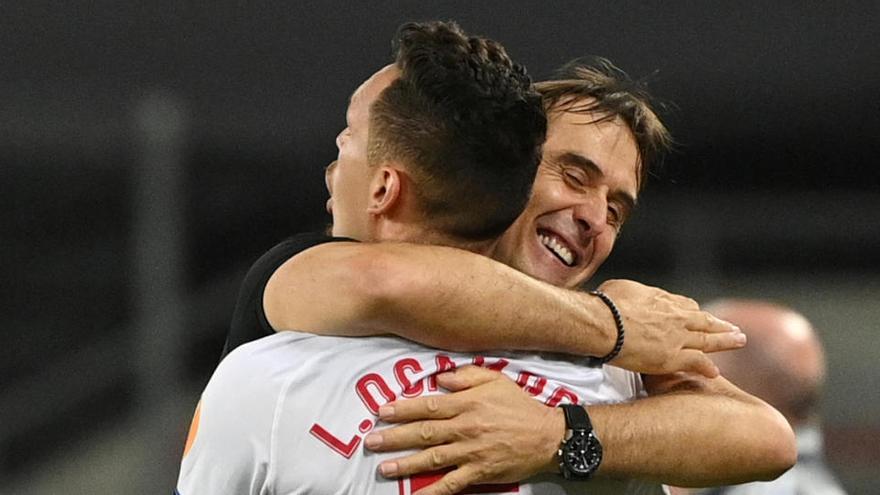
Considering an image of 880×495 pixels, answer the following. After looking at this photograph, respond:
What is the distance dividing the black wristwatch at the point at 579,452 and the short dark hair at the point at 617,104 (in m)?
0.67

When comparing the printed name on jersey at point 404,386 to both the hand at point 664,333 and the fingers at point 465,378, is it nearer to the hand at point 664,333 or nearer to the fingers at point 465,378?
the fingers at point 465,378

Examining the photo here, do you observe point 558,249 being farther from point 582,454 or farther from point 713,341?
point 582,454

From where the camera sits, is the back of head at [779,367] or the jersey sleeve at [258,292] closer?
the jersey sleeve at [258,292]

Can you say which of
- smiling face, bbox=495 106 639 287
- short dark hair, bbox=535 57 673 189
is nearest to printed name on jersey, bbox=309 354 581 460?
smiling face, bbox=495 106 639 287

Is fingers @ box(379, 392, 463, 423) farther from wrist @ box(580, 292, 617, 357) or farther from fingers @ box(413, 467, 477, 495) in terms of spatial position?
→ wrist @ box(580, 292, 617, 357)

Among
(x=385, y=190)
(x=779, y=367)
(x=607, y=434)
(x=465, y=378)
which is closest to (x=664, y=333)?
(x=607, y=434)

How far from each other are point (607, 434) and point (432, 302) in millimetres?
275

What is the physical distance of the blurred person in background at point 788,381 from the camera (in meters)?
3.29

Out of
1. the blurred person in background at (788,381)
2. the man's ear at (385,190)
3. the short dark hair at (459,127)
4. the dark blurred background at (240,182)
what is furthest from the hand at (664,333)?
the dark blurred background at (240,182)

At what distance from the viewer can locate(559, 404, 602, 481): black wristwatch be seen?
1581mm

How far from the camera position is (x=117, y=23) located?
1102cm

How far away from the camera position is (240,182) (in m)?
9.93

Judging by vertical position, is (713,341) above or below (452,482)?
above

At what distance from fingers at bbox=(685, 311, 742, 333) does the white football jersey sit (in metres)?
0.36
